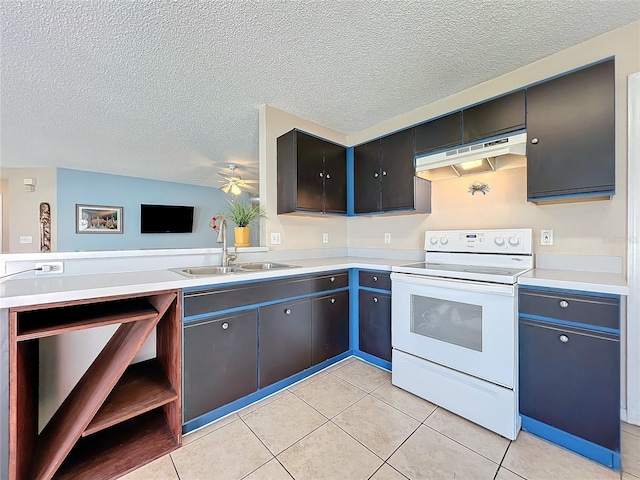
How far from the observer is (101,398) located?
3.92 ft

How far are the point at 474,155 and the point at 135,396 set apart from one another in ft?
8.64

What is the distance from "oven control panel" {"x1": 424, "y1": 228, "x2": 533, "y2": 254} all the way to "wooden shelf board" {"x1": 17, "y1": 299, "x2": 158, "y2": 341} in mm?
2142

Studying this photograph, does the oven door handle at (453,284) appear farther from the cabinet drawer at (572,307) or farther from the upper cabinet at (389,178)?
the upper cabinet at (389,178)

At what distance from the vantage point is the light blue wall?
4895 mm

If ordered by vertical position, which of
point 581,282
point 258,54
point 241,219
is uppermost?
point 258,54

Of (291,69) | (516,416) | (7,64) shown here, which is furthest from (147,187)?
(516,416)

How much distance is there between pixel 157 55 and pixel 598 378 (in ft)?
10.5

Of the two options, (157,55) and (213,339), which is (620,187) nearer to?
(213,339)

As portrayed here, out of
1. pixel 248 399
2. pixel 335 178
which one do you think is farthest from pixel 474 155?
pixel 248 399

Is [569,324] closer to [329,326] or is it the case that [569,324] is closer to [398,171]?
[329,326]

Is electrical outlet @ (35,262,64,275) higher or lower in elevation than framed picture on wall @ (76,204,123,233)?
lower

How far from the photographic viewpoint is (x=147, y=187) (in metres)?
5.78

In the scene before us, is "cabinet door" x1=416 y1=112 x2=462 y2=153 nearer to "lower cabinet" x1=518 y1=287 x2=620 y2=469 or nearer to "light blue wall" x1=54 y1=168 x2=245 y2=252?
"lower cabinet" x1=518 y1=287 x2=620 y2=469

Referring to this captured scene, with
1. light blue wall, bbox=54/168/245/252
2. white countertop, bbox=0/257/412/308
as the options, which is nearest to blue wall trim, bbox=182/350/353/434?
white countertop, bbox=0/257/412/308
